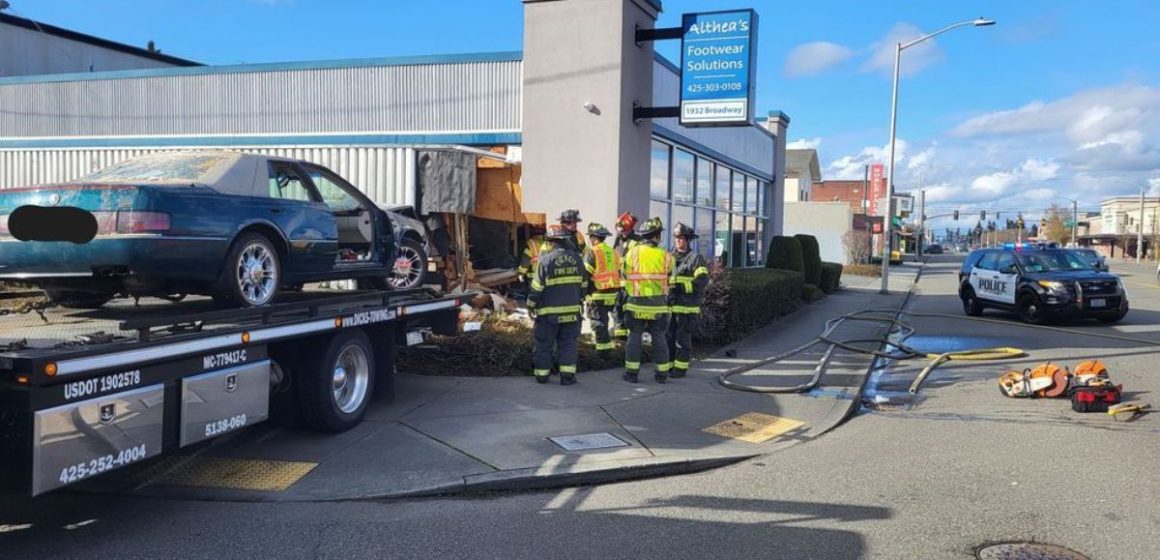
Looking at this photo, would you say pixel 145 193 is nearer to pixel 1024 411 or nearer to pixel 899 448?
pixel 899 448

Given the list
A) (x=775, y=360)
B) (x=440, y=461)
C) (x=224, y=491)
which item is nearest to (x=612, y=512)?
(x=440, y=461)

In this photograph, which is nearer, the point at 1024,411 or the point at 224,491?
the point at 224,491

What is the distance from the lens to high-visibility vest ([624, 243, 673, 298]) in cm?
A: 906

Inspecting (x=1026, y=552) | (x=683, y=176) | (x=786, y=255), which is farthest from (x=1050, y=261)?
(x=1026, y=552)

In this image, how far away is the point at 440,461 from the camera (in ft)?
19.7

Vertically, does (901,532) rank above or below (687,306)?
below

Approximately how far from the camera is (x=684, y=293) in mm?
9680

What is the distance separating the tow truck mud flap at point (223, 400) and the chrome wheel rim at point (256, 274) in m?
0.84

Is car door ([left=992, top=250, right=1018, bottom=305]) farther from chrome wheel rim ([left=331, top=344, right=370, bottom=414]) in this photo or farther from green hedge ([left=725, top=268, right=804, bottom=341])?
chrome wheel rim ([left=331, top=344, right=370, bottom=414])

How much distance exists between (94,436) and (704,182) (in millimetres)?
15340

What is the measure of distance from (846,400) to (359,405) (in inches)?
193

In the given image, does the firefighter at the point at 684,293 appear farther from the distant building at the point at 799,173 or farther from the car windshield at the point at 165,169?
the distant building at the point at 799,173

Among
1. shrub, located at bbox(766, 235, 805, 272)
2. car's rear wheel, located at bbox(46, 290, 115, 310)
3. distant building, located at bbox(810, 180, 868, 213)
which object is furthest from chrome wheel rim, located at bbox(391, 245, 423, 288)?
distant building, located at bbox(810, 180, 868, 213)

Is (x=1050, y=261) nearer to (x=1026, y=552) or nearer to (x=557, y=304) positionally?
(x=557, y=304)
